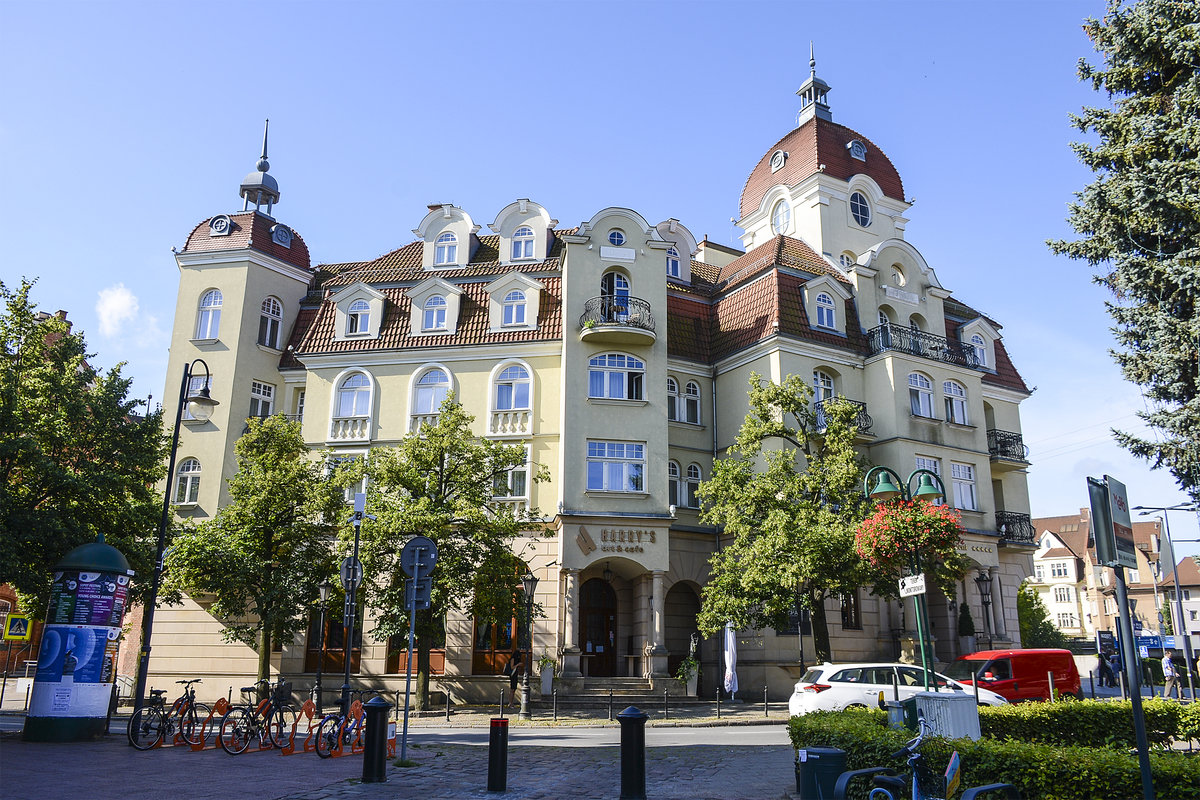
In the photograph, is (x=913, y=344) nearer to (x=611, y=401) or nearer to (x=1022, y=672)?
(x=611, y=401)

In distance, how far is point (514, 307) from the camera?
3338cm

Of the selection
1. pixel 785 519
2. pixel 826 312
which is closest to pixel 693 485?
pixel 785 519

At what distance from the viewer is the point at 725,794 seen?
39.0 feet

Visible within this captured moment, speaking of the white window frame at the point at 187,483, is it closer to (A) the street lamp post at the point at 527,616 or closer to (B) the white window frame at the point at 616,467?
(A) the street lamp post at the point at 527,616

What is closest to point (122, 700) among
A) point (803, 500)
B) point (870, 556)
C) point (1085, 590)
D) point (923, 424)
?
point (803, 500)

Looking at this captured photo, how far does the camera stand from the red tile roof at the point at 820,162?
4044cm

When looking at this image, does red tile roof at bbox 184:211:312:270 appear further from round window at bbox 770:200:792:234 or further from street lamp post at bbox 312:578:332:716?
round window at bbox 770:200:792:234

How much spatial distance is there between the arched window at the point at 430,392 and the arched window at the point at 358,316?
3.34 metres

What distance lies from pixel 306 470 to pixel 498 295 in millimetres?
9788

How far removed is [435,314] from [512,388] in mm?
4378

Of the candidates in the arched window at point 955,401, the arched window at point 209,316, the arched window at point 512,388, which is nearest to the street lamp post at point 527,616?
the arched window at point 512,388

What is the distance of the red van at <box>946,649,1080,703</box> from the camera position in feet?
78.5

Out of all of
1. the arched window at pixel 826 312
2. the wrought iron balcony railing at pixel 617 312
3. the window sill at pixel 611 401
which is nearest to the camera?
the window sill at pixel 611 401

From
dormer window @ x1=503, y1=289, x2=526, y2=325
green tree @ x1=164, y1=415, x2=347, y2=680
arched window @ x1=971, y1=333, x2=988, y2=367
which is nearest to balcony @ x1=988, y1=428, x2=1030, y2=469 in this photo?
arched window @ x1=971, y1=333, x2=988, y2=367
